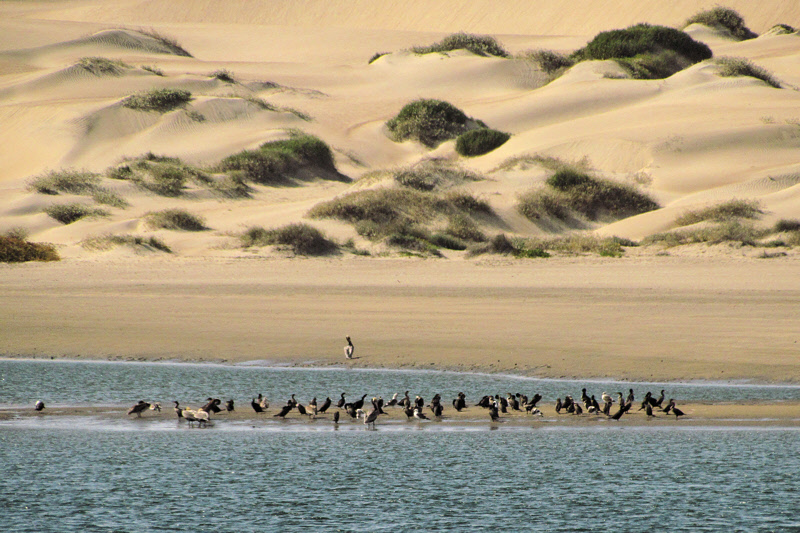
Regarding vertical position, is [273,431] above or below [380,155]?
below

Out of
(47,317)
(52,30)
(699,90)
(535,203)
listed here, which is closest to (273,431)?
(47,317)

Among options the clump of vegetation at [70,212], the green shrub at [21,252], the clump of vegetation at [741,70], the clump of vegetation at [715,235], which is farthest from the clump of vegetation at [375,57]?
the green shrub at [21,252]

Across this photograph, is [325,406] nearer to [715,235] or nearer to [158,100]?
[715,235]

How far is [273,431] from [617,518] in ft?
18.7

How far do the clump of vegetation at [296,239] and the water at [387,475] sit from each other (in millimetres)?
16359

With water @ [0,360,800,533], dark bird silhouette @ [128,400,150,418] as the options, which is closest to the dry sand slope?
water @ [0,360,800,533]

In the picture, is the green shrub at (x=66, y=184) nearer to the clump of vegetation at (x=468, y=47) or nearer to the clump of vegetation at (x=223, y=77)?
the clump of vegetation at (x=223, y=77)

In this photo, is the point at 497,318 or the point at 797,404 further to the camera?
the point at 497,318

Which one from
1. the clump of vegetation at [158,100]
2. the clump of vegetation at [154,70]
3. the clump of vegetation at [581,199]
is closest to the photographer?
the clump of vegetation at [581,199]

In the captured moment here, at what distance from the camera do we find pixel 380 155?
60.7 m

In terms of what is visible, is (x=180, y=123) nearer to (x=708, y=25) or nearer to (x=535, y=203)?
(x=535, y=203)

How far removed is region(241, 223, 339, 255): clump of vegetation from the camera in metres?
33.1

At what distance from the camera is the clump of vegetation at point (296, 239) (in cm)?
3306

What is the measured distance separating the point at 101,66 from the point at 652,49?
129 feet
